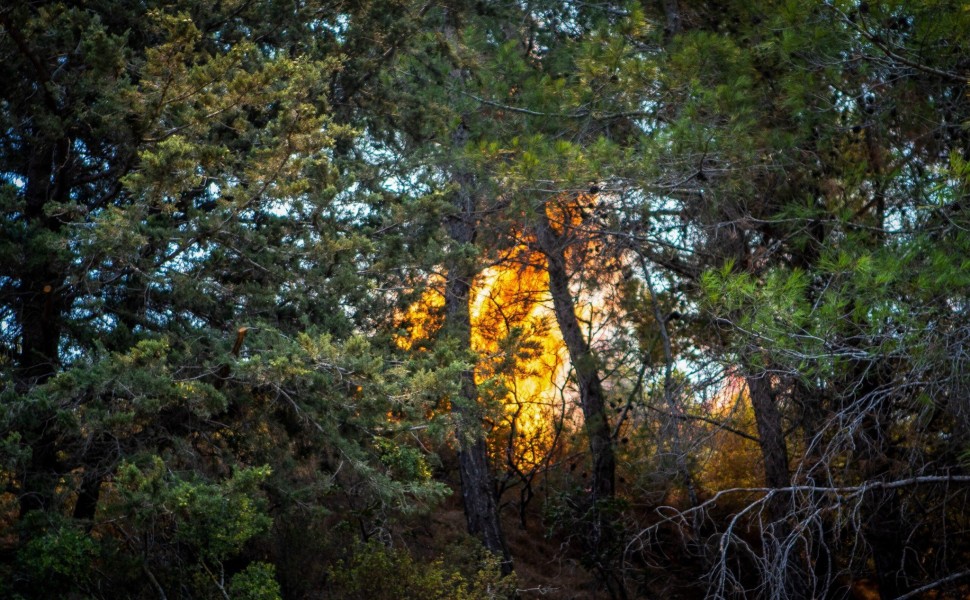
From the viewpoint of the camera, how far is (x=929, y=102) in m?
7.82

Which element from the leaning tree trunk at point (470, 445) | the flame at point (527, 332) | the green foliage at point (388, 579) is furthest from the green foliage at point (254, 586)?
the flame at point (527, 332)

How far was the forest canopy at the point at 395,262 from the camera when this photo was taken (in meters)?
6.54

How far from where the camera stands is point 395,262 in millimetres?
8742

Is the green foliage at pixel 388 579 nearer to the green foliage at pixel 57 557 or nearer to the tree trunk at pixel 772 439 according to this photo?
the green foliage at pixel 57 557

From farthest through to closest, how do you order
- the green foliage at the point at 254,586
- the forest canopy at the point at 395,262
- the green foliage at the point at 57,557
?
1. the green foliage at the point at 254,586
2. the forest canopy at the point at 395,262
3. the green foliage at the point at 57,557

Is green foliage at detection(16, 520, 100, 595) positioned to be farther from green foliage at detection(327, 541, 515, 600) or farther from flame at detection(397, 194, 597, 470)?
flame at detection(397, 194, 597, 470)

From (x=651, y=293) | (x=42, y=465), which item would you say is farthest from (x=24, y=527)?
(x=651, y=293)

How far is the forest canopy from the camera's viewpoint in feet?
21.4

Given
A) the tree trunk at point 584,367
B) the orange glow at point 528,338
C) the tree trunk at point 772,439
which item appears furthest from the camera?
the orange glow at point 528,338

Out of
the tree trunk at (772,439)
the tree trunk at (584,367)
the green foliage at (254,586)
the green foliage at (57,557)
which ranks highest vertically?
the tree trunk at (584,367)

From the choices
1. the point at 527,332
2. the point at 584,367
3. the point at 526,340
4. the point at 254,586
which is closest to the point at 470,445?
the point at 526,340

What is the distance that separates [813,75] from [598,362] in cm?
545

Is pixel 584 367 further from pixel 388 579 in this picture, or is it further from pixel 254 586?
pixel 254 586

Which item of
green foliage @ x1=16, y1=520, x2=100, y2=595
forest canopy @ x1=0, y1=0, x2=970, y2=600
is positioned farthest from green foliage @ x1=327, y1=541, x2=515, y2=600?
green foliage @ x1=16, y1=520, x2=100, y2=595
